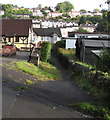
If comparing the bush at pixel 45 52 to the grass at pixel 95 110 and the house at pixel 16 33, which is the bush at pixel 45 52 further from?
the grass at pixel 95 110

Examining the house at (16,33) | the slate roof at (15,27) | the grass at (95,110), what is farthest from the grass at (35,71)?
the slate roof at (15,27)

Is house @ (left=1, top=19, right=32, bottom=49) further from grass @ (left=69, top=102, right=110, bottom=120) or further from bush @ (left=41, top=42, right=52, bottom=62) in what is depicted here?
grass @ (left=69, top=102, right=110, bottom=120)

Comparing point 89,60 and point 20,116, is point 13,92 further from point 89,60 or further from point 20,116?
point 89,60

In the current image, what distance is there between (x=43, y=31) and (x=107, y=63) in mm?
49372

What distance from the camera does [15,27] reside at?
37.8m


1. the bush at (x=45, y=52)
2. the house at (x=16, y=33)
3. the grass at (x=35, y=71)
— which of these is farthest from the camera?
the house at (x=16, y=33)

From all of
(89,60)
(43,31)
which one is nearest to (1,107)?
(89,60)

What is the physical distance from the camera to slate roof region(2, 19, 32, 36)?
121 ft

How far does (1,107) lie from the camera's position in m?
5.53

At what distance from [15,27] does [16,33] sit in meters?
1.56

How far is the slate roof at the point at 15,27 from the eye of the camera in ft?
121

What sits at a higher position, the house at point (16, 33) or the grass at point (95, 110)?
the house at point (16, 33)

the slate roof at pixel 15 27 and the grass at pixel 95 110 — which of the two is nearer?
the grass at pixel 95 110

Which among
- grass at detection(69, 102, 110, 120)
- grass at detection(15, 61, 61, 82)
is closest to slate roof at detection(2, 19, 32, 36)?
grass at detection(15, 61, 61, 82)
